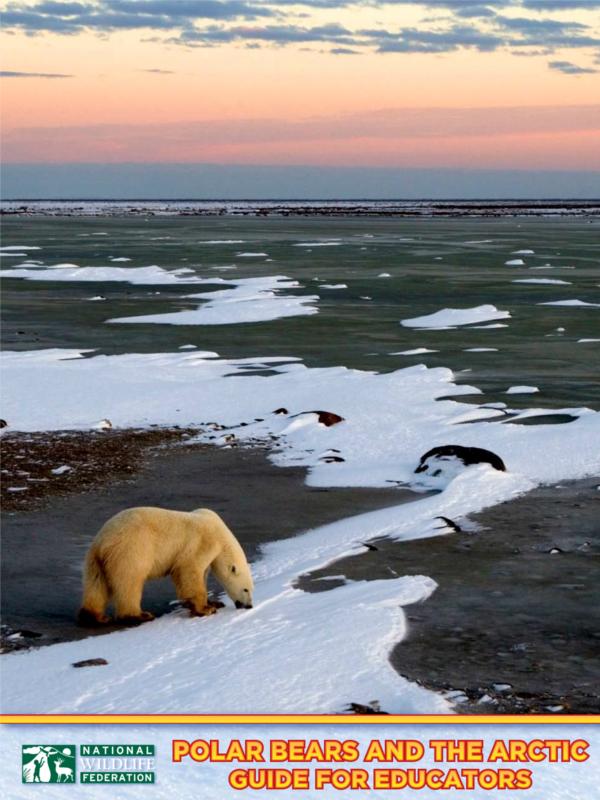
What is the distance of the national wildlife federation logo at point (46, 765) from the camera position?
5176 mm

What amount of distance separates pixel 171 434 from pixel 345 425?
2.40 meters

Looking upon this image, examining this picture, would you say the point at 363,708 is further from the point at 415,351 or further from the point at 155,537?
the point at 415,351

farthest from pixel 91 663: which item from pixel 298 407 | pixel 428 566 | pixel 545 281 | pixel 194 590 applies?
pixel 545 281

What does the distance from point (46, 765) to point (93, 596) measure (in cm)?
338

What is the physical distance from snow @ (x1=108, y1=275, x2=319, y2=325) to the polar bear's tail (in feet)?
64.9

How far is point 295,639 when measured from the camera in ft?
26.3

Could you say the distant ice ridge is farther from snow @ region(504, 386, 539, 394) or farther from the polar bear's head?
snow @ region(504, 386, 539, 394)

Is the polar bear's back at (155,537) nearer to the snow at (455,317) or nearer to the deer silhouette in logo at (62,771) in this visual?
the deer silhouette in logo at (62,771)

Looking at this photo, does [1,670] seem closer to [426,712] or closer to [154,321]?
[426,712]

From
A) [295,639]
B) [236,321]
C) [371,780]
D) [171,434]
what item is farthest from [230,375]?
[371,780]

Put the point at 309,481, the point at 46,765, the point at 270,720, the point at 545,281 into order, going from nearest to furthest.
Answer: the point at 46,765
the point at 270,720
the point at 309,481
the point at 545,281

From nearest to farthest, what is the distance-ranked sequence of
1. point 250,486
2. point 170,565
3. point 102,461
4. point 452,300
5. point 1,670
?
point 1,670
point 170,565
point 250,486
point 102,461
point 452,300

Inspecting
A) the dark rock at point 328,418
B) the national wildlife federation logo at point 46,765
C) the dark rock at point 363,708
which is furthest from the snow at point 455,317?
the national wildlife federation logo at point 46,765

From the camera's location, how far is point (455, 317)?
29719mm
